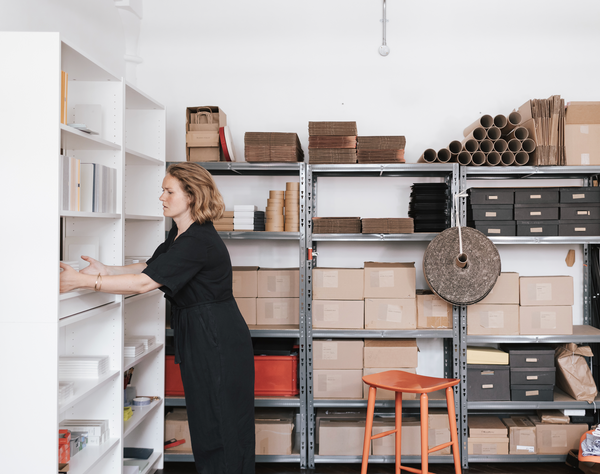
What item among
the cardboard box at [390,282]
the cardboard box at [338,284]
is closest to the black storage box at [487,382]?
the cardboard box at [390,282]

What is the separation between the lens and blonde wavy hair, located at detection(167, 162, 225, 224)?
6.89 feet

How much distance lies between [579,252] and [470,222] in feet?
3.43

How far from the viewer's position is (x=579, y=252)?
355 centimetres

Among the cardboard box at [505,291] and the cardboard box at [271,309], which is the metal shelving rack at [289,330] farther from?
the cardboard box at [505,291]

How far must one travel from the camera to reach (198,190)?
2.11 metres

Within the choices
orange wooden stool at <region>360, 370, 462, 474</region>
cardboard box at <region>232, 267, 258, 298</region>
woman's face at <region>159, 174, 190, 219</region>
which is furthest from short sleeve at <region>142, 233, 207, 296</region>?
orange wooden stool at <region>360, 370, 462, 474</region>

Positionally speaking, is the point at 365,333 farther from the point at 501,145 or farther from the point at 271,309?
the point at 501,145

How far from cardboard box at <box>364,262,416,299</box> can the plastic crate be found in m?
0.70

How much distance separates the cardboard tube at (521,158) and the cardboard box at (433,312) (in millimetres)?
1027

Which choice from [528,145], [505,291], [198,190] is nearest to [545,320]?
[505,291]

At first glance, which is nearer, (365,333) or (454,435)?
(454,435)

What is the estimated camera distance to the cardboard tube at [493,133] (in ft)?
10.1

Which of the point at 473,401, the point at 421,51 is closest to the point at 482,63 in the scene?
the point at 421,51

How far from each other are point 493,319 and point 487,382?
42 cm
